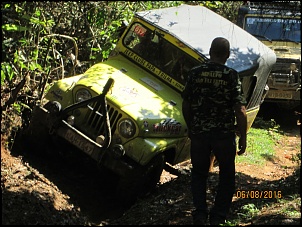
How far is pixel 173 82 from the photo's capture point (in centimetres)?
726

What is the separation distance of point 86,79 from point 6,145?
4.14 feet

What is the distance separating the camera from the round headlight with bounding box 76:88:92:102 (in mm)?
6598

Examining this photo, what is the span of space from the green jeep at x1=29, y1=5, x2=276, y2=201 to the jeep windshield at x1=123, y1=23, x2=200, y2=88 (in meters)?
0.01

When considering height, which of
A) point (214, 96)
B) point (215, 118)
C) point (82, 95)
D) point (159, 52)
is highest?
point (214, 96)

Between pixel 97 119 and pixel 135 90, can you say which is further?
pixel 135 90

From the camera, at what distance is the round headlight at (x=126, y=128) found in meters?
6.20

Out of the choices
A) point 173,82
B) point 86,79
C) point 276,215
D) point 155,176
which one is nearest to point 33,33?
point 86,79

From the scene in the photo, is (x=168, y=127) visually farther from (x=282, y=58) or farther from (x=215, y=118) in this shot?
(x=282, y=58)

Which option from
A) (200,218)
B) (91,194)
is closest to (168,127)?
(91,194)

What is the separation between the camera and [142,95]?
266 inches

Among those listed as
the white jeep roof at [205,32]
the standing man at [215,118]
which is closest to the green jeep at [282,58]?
the white jeep roof at [205,32]

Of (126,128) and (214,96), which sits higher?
(214,96)

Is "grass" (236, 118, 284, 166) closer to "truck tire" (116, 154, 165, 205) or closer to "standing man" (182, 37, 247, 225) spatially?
"truck tire" (116, 154, 165, 205)
